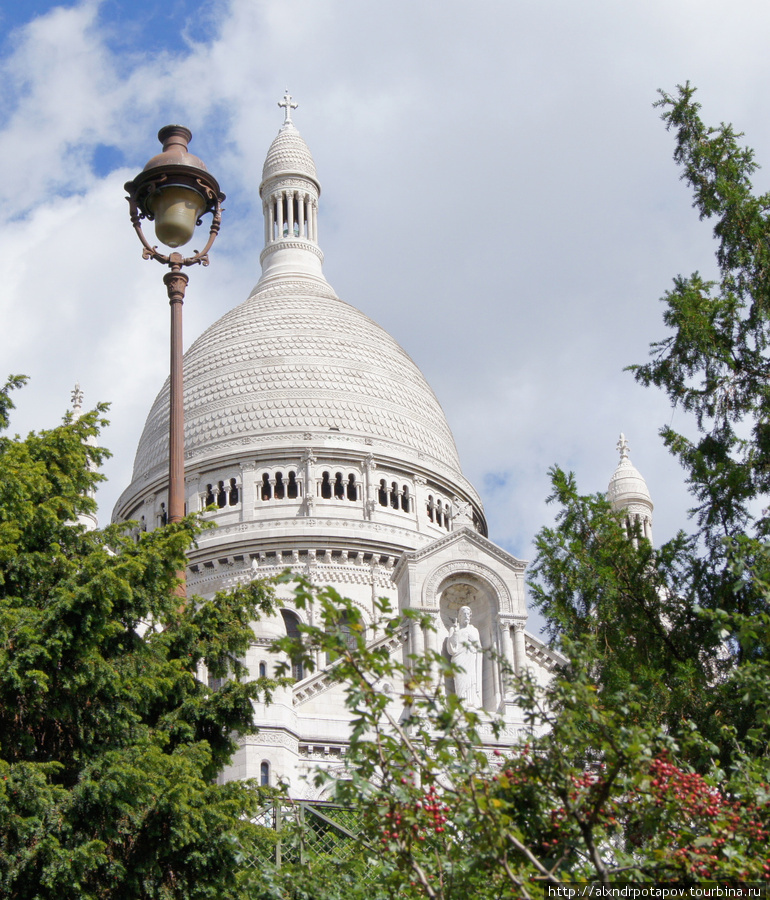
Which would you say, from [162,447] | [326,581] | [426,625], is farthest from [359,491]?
[426,625]

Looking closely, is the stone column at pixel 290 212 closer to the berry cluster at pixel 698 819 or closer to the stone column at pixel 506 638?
the stone column at pixel 506 638

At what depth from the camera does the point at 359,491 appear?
185 ft

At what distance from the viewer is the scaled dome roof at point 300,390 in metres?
58.5

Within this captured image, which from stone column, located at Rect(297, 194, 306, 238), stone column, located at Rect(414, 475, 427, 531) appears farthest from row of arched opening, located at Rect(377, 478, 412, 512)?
stone column, located at Rect(297, 194, 306, 238)

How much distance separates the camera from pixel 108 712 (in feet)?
51.6

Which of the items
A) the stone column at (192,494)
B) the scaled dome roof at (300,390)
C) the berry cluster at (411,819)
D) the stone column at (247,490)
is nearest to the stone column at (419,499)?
the scaled dome roof at (300,390)

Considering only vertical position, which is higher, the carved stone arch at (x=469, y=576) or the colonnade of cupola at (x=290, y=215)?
the colonnade of cupola at (x=290, y=215)

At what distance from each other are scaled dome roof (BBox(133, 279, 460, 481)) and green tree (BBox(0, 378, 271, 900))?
39942 millimetres

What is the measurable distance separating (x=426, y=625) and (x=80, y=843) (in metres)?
6.51

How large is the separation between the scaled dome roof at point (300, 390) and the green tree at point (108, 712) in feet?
131

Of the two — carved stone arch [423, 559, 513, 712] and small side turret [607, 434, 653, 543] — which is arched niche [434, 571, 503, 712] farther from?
small side turret [607, 434, 653, 543]

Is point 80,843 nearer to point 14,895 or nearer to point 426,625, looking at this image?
point 14,895

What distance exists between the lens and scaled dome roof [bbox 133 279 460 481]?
192 feet

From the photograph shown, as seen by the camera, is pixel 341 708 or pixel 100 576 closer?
pixel 100 576
